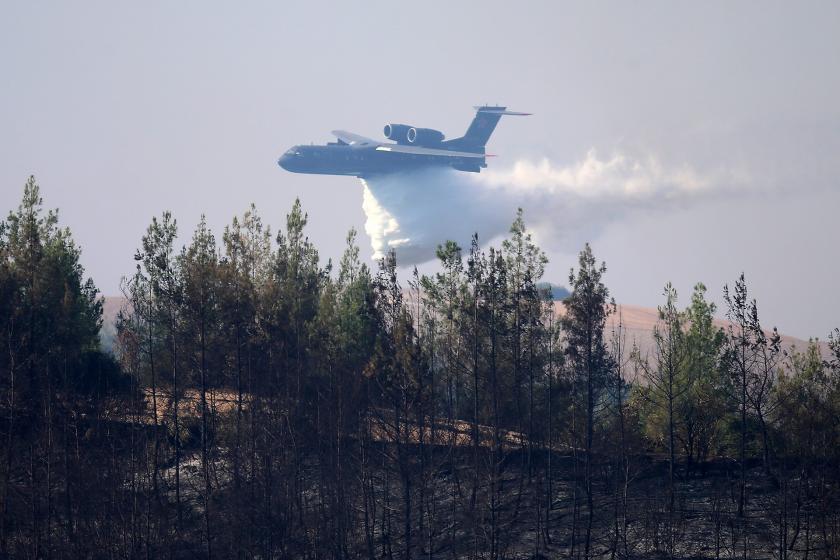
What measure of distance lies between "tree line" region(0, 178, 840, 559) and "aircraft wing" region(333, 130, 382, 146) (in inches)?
3041

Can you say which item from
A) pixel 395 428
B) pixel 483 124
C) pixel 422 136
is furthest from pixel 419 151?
pixel 395 428

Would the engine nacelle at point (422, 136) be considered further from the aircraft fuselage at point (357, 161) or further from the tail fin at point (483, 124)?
the tail fin at point (483, 124)

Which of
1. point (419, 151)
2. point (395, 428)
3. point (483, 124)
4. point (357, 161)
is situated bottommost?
point (395, 428)

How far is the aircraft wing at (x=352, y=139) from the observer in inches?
5246

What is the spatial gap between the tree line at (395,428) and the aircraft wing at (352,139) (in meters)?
77.2

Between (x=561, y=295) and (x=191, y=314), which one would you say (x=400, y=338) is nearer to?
(x=191, y=314)

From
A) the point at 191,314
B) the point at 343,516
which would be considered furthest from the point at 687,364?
the point at 191,314

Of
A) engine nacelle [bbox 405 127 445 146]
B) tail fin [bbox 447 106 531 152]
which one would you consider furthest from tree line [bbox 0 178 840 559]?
tail fin [bbox 447 106 531 152]

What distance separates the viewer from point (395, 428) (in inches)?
1774

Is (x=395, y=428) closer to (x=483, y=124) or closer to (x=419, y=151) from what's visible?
(x=419, y=151)

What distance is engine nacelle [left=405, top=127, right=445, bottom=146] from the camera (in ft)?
440

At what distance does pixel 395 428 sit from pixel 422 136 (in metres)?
92.4

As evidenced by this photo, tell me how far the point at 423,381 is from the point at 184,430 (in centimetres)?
1055

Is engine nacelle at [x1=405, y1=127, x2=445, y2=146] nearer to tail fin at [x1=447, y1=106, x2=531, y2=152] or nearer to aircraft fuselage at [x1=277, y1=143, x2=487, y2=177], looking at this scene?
aircraft fuselage at [x1=277, y1=143, x2=487, y2=177]
